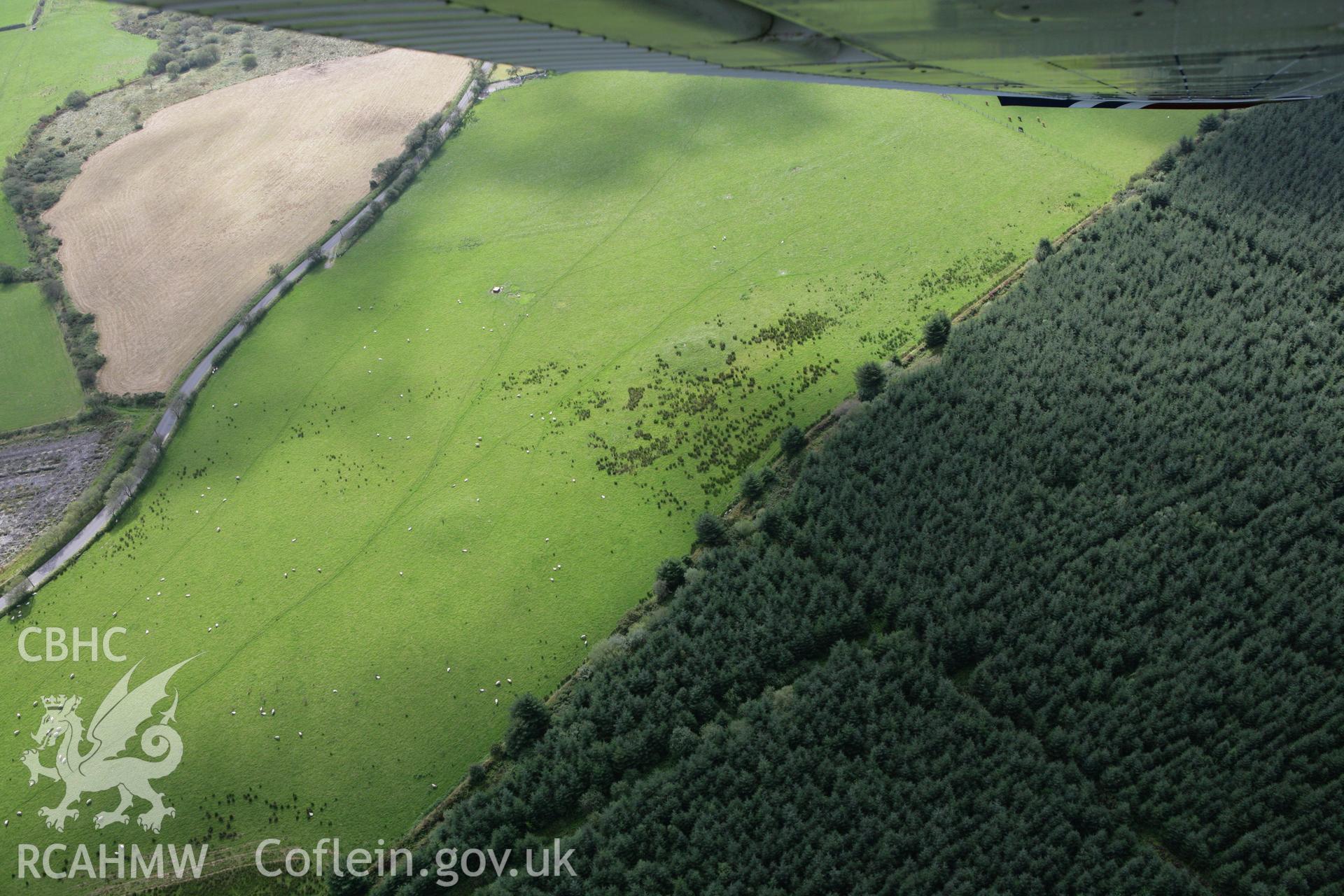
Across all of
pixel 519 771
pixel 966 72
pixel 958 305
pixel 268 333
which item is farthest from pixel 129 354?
pixel 966 72

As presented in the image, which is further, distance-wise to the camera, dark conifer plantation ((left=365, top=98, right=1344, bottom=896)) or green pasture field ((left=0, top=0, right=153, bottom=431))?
green pasture field ((left=0, top=0, right=153, bottom=431))

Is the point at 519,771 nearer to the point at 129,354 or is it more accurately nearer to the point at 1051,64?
the point at 1051,64

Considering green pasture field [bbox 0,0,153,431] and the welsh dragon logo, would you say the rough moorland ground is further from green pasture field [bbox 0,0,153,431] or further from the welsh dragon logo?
green pasture field [bbox 0,0,153,431]

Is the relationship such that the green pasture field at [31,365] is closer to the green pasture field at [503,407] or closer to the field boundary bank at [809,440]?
the green pasture field at [503,407]

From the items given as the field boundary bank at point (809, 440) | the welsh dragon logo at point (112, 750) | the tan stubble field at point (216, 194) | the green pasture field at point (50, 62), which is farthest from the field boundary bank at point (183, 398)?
the field boundary bank at point (809, 440)

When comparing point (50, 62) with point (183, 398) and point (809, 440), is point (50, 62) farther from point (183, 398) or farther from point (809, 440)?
point (809, 440)

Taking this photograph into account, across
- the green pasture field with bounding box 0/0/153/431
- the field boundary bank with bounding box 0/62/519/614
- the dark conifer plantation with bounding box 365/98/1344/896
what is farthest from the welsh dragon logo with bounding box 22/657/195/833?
the green pasture field with bounding box 0/0/153/431
